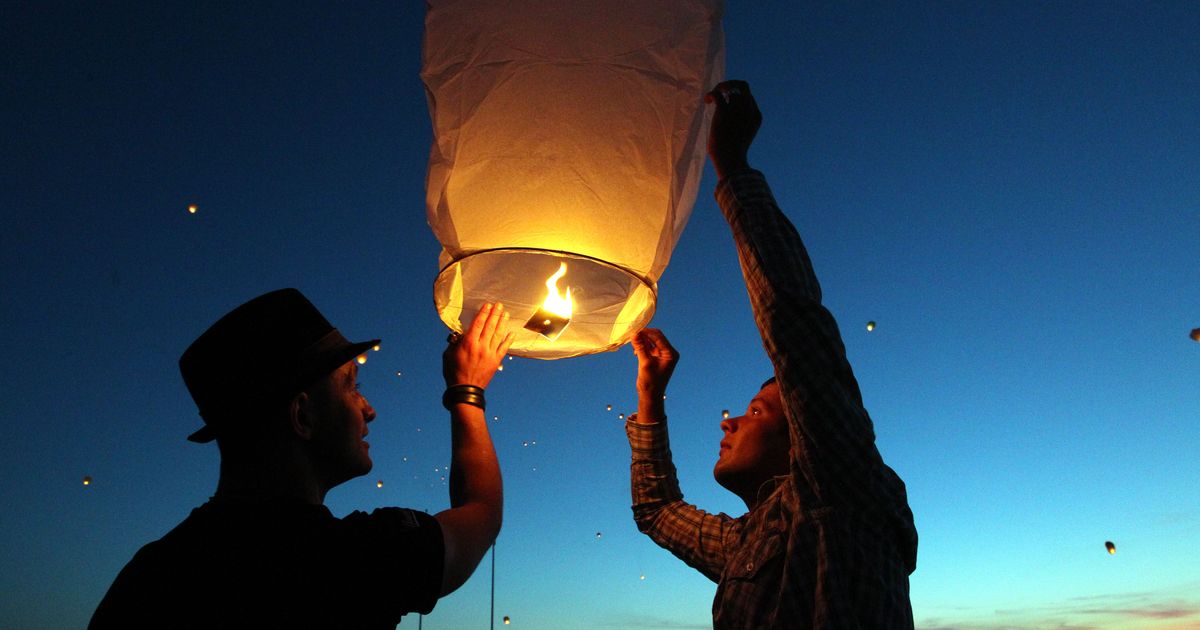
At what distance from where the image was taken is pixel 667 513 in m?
3.27

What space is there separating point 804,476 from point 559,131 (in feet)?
3.86

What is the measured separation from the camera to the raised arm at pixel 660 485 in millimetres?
3021

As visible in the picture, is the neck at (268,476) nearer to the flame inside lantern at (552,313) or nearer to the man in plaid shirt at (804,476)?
the flame inside lantern at (552,313)

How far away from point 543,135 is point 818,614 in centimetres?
147

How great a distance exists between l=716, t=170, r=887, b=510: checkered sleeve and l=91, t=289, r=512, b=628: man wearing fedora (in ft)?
2.72

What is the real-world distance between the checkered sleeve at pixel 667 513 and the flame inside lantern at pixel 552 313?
119cm

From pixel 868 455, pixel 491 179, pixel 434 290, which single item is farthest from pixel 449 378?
pixel 868 455

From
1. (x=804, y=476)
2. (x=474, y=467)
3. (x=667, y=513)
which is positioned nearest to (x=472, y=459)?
(x=474, y=467)

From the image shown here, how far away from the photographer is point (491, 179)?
7.15ft

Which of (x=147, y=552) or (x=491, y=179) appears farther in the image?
(x=491, y=179)

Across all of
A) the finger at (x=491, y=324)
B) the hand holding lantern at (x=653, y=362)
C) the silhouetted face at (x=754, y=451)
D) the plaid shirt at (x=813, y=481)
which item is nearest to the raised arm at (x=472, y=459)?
the finger at (x=491, y=324)

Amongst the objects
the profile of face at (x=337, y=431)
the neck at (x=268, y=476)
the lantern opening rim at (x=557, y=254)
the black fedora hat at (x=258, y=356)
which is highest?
the lantern opening rim at (x=557, y=254)

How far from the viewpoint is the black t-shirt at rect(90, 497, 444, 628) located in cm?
158

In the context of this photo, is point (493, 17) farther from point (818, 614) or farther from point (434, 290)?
point (818, 614)
